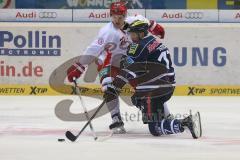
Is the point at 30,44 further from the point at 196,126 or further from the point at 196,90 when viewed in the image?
the point at 196,126

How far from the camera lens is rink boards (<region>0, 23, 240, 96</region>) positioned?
1505cm

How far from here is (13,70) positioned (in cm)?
1510

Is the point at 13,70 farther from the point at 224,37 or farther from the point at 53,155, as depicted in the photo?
the point at 53,155

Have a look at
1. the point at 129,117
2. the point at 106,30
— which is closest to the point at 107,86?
the point at 106,30

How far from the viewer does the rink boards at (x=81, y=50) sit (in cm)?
1505

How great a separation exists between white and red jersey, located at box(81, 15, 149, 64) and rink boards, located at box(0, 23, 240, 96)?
5.48 meters

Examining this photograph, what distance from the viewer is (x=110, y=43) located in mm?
9391

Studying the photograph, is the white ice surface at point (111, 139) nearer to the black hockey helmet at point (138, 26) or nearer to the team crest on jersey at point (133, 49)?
the team crest on jersey at point (133, 49)

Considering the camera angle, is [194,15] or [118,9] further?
[194,15]

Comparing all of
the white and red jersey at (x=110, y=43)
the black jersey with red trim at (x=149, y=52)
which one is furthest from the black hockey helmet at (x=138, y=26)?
the white and red jersey at (x=110, y=43)

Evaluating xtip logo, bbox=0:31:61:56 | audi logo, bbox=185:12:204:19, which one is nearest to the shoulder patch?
xtip logo, bbox=0:31:61:56

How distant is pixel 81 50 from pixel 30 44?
1032 millimetres

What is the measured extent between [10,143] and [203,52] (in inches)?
294

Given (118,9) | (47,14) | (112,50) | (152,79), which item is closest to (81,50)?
(47,14)
